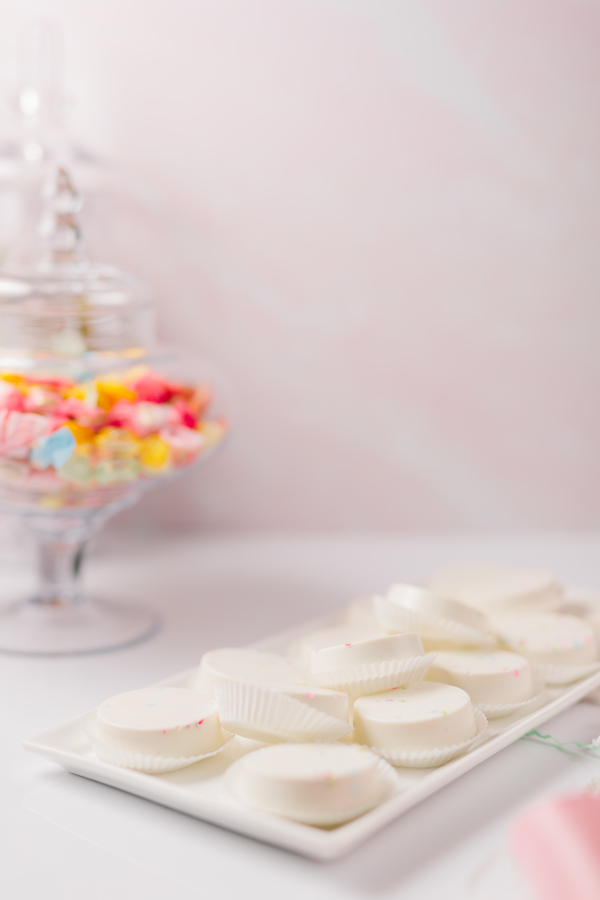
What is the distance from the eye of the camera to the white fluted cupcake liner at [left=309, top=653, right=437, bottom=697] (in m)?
0.64

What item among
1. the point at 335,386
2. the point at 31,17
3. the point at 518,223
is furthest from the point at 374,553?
the point at 31,17

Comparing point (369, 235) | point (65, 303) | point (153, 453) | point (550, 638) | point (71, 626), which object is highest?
point (369, 235)

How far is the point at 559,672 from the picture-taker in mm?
766

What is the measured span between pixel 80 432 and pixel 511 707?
0.46 meters

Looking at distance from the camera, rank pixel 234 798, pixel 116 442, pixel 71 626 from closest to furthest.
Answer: pixel 234 798, pixel 116 442, pixel 71 626

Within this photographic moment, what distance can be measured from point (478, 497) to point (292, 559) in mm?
337

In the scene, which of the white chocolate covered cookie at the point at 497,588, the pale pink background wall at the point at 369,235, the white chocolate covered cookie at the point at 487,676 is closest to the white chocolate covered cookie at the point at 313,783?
the white chocolate covered cookie at the point at 487,676

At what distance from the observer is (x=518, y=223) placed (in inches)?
55.3

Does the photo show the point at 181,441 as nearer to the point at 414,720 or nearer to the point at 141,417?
the point at 141,417

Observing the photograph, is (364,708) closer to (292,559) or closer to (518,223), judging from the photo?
(292,559)

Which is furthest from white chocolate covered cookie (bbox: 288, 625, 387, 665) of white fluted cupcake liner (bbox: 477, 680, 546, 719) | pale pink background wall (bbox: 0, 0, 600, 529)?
pale pink background wall (bbox: 0, 0, 600, 529)

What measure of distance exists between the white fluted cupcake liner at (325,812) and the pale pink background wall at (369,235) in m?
0.92

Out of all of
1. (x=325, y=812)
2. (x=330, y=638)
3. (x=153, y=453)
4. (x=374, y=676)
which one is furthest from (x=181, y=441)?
(x=325, y=812)

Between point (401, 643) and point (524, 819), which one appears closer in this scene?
point (524, 819)
